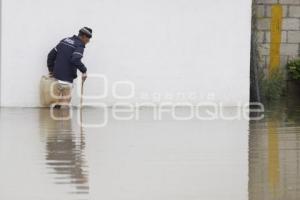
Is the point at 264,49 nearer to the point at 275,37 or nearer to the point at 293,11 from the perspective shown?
the point at 275,37

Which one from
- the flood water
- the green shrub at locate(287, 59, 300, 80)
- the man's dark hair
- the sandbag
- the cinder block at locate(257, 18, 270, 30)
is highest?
the cinder block at locate(257, 18, 270, 30)

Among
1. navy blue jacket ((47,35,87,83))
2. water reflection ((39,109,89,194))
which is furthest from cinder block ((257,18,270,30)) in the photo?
water reflection ((39,109,89,194))

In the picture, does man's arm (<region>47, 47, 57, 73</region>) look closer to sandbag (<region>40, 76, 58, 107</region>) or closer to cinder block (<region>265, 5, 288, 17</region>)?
sandbag (<region>40, 76, 58, 107</region>)

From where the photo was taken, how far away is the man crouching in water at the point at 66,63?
13.1 meters

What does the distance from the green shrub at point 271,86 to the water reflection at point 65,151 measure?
4.17 metres

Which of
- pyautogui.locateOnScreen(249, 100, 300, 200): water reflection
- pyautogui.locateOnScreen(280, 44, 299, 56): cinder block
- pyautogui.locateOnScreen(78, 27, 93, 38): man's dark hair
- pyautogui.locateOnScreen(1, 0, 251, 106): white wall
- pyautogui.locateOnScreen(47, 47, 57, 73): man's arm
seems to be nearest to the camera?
pyautogui.locateOnScreen(249, 100, 300, 200): water reflection

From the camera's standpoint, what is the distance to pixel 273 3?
15.4 meters

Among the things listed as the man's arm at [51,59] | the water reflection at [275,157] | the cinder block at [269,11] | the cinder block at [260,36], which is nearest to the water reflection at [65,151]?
the man's arm at [51,59]

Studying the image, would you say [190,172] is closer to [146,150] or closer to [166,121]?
[146,150]

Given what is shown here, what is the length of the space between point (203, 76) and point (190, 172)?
553 cm

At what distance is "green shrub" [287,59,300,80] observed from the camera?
15430 millimetres

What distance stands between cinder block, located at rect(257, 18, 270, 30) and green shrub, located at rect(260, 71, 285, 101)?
0.88 m

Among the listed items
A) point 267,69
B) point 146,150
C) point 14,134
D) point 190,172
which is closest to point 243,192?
point 190,172

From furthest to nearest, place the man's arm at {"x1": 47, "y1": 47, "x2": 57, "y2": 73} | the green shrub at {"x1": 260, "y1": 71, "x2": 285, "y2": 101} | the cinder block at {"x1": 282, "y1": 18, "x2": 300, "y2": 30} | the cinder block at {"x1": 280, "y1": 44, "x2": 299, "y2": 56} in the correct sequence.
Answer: the cinder block at {"x1": 280, "y1": 44, "x2": 299, "y2": 56}, the cinder block at {"x1": 282, "y1": 18, "x2": 300, "y2": 30}, the green shrub at {"x1": 260, "y1": 71, "x2": 285, "y2": 101}, the man's arm at {"x1": 47, "y1": 47, "x2": 57, "y2": 73}
